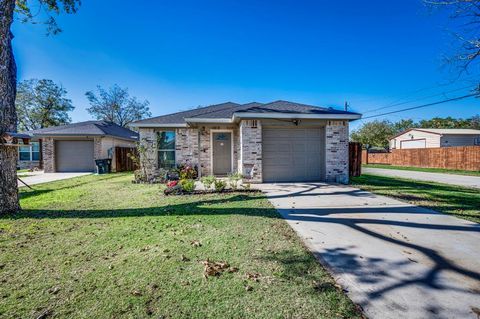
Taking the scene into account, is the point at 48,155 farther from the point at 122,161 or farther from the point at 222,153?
the point at 222,153

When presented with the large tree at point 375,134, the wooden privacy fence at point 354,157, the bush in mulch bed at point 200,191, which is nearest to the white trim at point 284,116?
the wooden privacy fence at point 354,157

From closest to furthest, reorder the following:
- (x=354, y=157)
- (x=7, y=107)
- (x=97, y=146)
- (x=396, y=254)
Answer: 1. (x=396, y=254)
2. (x=7, y=107)
3. (x=354, y=157)
4. (x=97, y=146)

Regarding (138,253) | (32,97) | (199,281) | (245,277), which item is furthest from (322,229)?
(32,97)

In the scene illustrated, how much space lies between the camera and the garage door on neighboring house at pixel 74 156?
53.5 feet

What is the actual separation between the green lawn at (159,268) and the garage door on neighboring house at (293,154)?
174 inches

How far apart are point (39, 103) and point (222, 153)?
3091 cm

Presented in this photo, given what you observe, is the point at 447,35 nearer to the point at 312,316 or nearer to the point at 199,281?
the point at 312,316

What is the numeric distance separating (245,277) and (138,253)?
1.64 meters

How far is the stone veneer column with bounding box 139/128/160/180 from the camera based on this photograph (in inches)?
446

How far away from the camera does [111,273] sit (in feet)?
8.60

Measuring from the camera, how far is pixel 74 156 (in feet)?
53.9

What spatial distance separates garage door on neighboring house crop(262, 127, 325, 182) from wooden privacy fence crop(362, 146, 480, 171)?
14.5m

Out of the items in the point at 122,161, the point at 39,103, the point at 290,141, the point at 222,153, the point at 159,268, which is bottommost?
the point at 159,268

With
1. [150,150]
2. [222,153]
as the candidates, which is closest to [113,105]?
[150,150]
